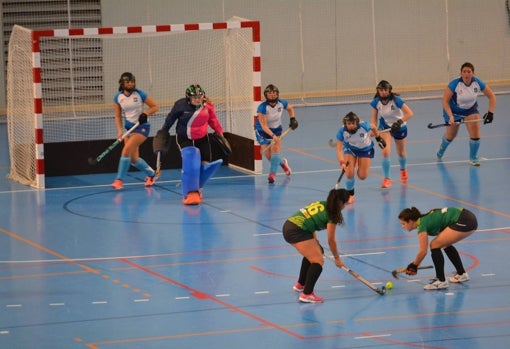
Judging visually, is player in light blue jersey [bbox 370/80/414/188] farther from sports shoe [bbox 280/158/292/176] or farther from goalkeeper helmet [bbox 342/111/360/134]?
sports shoe [bbox 280/158/292/176]

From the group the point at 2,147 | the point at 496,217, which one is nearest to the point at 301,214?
the point at 496,217

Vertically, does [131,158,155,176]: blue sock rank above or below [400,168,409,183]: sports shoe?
above

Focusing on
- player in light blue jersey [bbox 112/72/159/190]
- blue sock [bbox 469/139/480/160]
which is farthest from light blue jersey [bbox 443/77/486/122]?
player in light blue jersey [bbox 112/72/159/190]

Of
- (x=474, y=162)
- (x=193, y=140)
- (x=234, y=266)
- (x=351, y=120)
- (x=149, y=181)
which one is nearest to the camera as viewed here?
(x=234, y=266)

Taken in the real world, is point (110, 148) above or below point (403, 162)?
above

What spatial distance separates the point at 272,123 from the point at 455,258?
6684 mm

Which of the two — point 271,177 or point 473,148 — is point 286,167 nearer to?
point 271,177

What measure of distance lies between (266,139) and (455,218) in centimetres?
677

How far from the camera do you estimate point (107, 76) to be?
25406mm

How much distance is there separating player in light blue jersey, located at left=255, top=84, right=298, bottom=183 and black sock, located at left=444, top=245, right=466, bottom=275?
6.31 metres

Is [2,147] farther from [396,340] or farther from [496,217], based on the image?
[396,340]

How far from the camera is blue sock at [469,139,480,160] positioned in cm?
1902

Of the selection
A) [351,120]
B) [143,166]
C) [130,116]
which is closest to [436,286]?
[351,120]

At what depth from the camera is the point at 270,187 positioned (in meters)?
17.9
